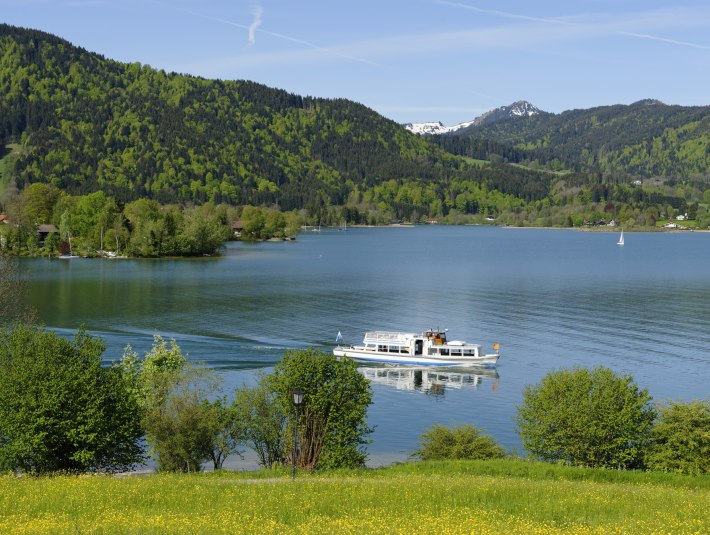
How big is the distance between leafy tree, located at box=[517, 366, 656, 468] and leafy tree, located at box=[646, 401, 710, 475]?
1154 mm

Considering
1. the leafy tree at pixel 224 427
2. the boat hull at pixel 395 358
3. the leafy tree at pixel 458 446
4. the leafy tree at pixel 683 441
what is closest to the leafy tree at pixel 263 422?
the leafy tree at pixel 224 427

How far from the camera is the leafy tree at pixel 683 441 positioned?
1711 inches

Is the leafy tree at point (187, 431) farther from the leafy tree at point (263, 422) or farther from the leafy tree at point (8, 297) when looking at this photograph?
the leafy tree at point (8, 297)

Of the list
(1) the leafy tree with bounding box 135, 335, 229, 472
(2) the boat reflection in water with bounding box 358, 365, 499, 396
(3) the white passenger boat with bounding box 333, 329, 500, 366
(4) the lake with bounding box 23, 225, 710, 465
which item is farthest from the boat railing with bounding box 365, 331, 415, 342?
(1) the leafy tree with bounding box 135, 335, 229, 472

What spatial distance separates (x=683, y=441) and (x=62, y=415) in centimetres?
3401

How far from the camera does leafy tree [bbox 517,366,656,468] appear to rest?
45.8 meters

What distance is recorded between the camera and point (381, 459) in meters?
52.7

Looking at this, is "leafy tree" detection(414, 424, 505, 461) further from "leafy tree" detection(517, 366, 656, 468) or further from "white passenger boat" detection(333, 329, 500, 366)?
"white passenger boat" detection(333, 329, 500, 366)

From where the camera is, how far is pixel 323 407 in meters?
44.2

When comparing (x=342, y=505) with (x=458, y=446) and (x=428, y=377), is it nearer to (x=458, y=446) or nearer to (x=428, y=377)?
(x=458, y=446)

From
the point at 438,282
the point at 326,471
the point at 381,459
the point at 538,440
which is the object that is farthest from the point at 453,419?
the point at 438,282

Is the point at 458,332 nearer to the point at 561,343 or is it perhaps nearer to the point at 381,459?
the point at 561,343

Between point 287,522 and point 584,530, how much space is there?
9.83 m

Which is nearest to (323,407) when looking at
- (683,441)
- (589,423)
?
(589,423)
